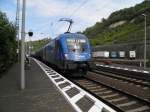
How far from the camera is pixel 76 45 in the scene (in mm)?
24828

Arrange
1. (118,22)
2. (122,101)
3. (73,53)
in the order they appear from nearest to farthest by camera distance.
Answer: (122,101)
(73,53)
(118,22)

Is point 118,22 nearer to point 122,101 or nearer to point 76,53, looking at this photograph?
point 76,53

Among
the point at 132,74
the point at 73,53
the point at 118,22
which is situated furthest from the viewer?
the point at 118,22

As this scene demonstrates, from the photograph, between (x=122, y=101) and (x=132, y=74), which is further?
(x=132, y=74)

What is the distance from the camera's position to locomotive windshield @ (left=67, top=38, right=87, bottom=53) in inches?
969

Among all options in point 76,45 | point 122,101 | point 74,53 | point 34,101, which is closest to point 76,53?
point 74,53

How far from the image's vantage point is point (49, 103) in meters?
12.7

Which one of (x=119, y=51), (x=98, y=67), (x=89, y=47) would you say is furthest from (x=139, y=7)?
(x=89, y=47)

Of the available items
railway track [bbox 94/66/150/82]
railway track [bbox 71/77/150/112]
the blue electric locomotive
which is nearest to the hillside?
railway track [bbox 94/66/150/82]

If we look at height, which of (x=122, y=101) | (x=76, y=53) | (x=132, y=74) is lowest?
(x=122, y=101)

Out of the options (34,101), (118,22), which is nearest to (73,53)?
(34,101)

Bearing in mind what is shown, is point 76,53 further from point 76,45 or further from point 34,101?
point 34,101

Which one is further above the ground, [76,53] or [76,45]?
[76,45]

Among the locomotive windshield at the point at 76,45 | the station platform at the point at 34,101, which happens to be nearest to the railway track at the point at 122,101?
the station platform at the point at 34,101
